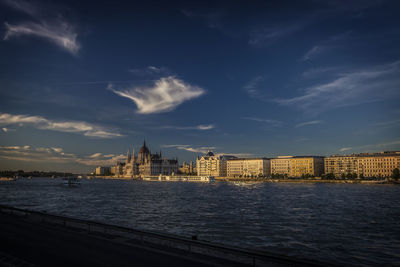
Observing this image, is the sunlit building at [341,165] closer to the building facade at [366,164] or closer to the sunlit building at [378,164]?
the building facade at [366,164]

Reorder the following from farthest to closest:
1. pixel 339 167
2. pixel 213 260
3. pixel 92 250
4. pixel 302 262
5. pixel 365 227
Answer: pixel 339 167, pixel 365 227, pixel 92 250, pixel 213 260, pixel 302 262

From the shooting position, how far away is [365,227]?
2681cm

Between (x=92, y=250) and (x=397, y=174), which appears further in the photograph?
(x=397, y=174)

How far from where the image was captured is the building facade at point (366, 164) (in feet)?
544

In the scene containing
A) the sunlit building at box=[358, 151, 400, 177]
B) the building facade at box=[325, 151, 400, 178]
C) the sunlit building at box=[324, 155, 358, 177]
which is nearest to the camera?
the sunlit building at box=[358, 151, 400, 177]

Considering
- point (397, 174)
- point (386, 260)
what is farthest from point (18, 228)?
point (397, 174)

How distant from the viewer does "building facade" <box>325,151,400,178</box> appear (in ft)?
544

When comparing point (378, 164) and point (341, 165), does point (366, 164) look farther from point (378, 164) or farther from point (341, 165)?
point (341, 165)

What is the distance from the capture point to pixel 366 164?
174750 mm

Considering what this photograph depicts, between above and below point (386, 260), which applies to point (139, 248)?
above

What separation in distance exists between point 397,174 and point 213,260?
504 ft

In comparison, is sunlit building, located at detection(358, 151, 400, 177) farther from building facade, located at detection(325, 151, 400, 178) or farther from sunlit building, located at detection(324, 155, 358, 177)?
sunlit building, located at detection(324, 155, 358, 177)

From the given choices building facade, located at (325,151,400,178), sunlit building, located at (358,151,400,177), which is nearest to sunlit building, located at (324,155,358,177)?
building facade, located at (325,151,400,178)

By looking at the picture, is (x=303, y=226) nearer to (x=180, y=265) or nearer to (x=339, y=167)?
(x=180, y=265)
